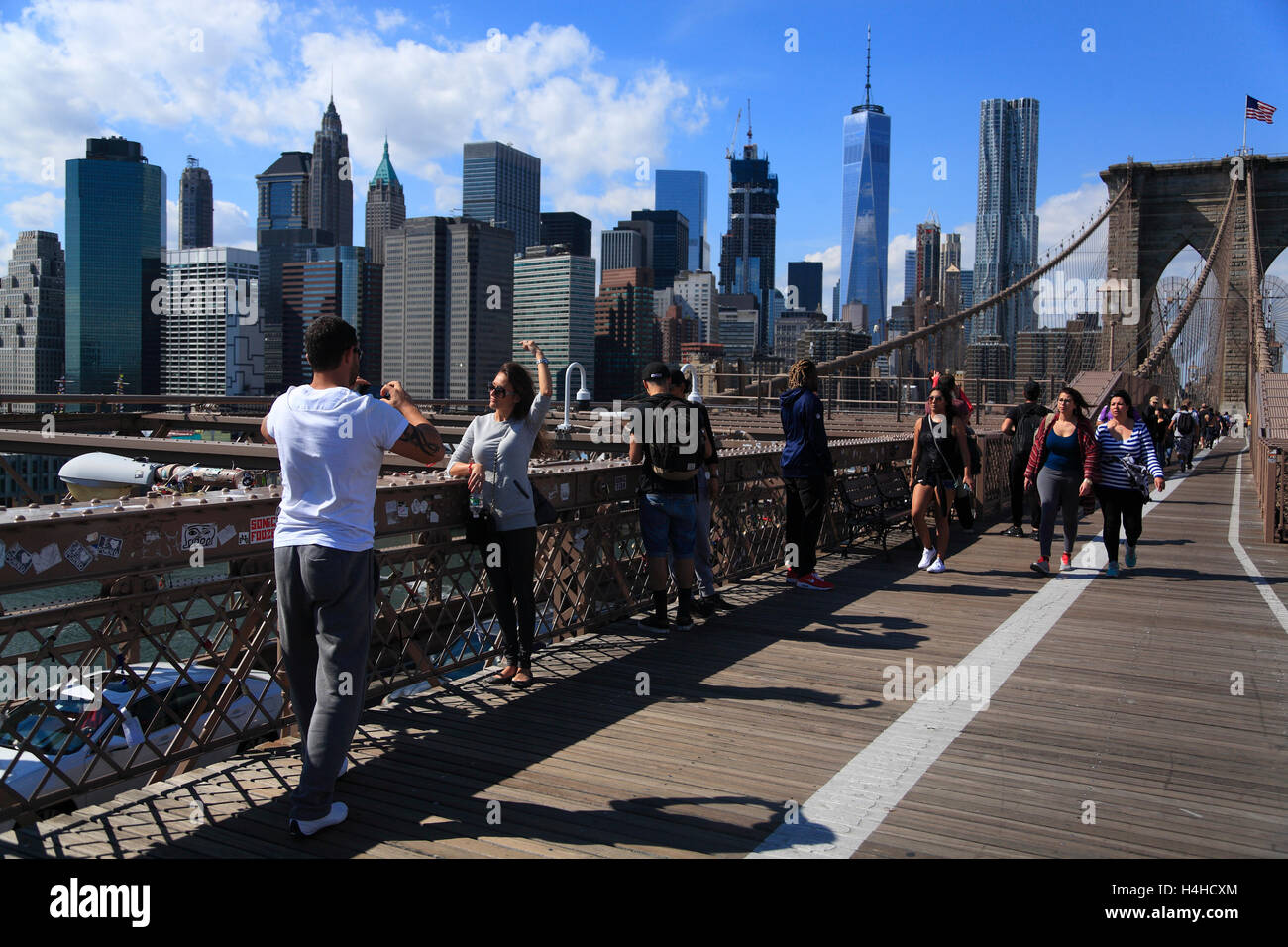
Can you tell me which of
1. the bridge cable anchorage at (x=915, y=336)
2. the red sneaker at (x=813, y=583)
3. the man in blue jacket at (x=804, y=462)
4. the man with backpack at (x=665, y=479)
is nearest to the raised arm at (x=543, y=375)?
the man with backpack at (x=665, y=479)

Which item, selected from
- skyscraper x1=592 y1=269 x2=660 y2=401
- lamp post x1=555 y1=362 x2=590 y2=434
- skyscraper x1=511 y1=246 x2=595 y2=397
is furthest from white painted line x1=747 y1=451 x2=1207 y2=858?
skyscraper x1=592 y1=269 x2=660 y2=401

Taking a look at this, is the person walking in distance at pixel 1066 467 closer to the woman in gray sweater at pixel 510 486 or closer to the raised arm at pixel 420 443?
the woman in gray sweater at pixel 510 486

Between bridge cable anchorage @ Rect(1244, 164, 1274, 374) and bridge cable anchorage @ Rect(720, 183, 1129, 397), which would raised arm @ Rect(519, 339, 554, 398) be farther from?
bridge cable anchorage @ Rect(1244, 164, 1274, 374)

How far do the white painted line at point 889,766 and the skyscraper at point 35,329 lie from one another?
134 metres

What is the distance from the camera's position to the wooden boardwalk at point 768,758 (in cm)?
361

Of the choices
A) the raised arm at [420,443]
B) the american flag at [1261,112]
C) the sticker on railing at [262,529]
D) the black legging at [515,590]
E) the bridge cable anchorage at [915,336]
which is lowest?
the black legging at [515,590]

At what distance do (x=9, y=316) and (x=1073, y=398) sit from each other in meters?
148

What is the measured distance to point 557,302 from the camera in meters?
135

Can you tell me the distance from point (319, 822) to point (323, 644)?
0.61 metres

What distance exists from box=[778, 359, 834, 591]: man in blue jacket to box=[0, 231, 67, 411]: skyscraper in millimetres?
132065

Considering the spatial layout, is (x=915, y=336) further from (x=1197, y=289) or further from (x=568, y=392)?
(x=568, y=392)

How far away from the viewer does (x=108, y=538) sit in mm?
3654

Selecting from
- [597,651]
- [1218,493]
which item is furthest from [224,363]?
[597,651]
